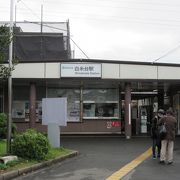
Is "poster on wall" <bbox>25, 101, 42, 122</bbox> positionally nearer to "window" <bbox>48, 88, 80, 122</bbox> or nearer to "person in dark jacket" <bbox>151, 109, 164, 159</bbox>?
"window" <bbox>48, 88, 80, 122</bbox>

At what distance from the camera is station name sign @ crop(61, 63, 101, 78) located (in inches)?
1043

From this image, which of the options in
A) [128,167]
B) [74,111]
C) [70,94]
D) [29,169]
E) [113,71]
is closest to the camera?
[29,169]

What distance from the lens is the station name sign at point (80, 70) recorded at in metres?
26.5

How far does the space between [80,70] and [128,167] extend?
12.3m

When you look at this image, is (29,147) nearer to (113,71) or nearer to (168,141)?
(168,141)

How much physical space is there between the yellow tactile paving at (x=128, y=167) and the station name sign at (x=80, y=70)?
833cm

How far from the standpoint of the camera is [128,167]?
1484cm

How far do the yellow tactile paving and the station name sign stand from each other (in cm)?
833

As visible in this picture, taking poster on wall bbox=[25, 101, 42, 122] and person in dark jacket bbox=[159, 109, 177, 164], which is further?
poster on wall bbox=[25, 101, 42, 122]

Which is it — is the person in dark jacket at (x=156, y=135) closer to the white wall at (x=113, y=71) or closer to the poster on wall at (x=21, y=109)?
the white wall at (x=113, y=71)

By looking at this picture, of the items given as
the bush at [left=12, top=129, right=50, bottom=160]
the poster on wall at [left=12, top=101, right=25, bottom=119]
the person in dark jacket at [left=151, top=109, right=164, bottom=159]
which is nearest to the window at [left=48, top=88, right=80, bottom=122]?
the poster on wall at [left=12, top=101, right=25, bottom=119]

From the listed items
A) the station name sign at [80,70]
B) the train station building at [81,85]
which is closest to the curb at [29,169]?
the station name sign at [80,70]

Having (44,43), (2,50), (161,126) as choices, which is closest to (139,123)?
(44,43)

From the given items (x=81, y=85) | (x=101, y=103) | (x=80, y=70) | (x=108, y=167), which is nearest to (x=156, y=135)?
(x=108, y=167)
